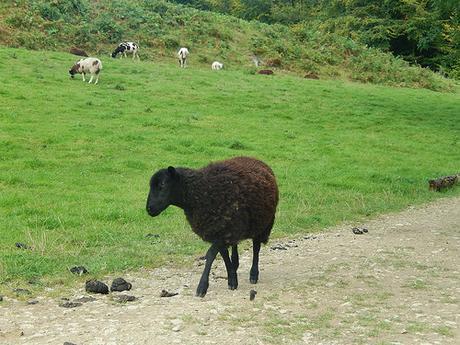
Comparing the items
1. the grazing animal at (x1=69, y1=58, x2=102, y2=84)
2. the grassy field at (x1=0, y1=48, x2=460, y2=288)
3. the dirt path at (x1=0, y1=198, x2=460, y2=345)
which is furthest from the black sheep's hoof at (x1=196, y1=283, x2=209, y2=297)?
the grazing animal at (x1=69, y1=58, x2=102, y2=84)

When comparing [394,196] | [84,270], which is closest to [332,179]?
[394,196]

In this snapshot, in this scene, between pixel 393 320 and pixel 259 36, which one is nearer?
pixel 393 320

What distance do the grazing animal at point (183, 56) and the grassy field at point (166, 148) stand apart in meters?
0.86

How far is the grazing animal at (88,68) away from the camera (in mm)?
32844

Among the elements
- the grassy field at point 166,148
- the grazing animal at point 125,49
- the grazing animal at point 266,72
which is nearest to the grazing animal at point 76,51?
the grazing animal at point 125,49

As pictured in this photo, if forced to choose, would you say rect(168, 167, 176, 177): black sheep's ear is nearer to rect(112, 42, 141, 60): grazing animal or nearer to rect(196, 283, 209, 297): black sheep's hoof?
rect(196, 283, 209, 297): black sheep's hoof

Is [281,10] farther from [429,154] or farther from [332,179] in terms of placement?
[332,179]

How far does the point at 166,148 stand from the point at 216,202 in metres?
13.9

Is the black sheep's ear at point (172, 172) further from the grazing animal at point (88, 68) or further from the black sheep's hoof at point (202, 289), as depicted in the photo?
the grazing animal at point (88, 68)

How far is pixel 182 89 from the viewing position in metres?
34.0

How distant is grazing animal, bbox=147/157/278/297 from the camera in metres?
9.26

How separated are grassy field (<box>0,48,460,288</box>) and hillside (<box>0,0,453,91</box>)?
479 cm

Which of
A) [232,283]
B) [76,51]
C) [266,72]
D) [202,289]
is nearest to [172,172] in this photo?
[202,289]

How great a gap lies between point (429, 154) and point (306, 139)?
5.28 meters
